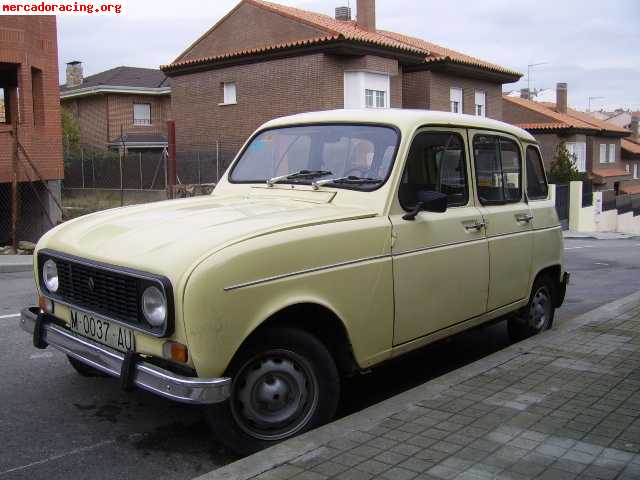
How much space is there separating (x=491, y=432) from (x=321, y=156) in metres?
2.25

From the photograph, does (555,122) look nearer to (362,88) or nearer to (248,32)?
(362,88)

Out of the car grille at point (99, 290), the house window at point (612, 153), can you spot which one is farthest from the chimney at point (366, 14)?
the house window at point (612, 153)

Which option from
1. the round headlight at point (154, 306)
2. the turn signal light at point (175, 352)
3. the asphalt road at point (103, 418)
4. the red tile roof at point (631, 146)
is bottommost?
the asphalt road at point (103, 418)

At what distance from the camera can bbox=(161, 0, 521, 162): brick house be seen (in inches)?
953

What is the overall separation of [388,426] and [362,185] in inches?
62.4

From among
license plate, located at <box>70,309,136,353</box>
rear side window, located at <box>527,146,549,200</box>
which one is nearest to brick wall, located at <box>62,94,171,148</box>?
rear side window, located at <box>527,146,549,200</box>

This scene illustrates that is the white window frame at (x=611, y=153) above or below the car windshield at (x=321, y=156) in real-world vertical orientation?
above

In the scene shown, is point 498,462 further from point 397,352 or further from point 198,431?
point 198,431

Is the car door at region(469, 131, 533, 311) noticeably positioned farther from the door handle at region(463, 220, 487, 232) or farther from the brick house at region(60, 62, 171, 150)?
the brick house at region(60, 62, 171, 150)

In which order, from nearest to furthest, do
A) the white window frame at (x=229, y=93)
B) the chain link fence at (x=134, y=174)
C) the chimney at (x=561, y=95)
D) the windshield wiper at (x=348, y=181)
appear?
1. the windshield wiper at (x=348, y=181)
2. the chain link fence at (x=134, y=174)
3. the white window frame at (x=229, y=93)
4. the chimney at (x=561, y=95)

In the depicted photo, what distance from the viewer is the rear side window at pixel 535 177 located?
6.20 metres

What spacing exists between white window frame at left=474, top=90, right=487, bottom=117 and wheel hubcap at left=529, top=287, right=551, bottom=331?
25.5 metres

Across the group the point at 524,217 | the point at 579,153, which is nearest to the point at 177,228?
the point at 524,217

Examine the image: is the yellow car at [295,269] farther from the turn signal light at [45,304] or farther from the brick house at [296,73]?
the brick house at [296,73]
